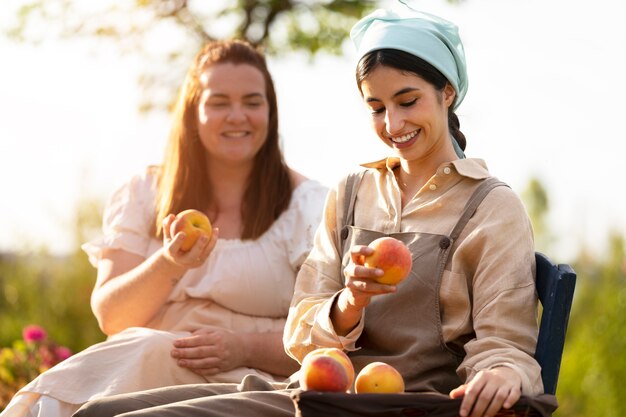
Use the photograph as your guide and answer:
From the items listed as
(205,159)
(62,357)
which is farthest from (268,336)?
(62,357)

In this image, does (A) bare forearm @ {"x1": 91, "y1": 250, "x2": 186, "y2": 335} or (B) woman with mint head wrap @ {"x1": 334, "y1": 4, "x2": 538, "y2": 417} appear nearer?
(B) woman with mint head wrap @ {"x1": 334, "y1": 4, "x2": 538, "y2": 417}

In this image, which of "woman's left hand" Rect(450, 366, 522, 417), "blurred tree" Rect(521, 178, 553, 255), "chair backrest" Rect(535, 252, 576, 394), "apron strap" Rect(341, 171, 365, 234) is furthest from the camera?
"blurred tree" Rect(521, 178, 553, 255)

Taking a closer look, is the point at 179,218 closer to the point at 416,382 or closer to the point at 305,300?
the point at 305,300

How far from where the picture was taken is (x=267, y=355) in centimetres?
395

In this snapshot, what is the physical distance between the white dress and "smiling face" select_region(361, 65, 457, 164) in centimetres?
124

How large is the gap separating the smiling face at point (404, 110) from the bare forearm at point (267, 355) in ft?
3.80

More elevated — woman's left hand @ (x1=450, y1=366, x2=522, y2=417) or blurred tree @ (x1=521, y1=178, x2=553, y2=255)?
blurred tree @ (x1=521, y1=178, x2=553, y2=255)

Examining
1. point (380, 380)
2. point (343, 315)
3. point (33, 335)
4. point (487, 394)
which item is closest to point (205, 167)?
point (33, 335)

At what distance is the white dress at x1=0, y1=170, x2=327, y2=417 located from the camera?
368 centimetres

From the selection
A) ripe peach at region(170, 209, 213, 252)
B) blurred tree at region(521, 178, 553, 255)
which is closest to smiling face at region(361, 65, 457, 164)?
ripe peach at region(170, 209, 213, 252)

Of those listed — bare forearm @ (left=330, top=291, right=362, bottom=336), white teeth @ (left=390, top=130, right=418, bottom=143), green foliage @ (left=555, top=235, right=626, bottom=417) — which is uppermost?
white teeth @ (left=390, top=130, right=418, bottom=143)

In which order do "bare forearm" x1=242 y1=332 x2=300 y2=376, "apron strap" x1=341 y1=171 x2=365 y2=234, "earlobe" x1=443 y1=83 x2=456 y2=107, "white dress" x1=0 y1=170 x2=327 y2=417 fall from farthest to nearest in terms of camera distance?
"bare forearm" x1=242 y1=332 x2=300 y2=376 < "white dress" x1=0 y1=170 x2=327 y2=417 < "apron strap" x1=341 y1=171 x2=365 y2=234 < "earlobe" x1=443 y1=83 x2=456 y2=107

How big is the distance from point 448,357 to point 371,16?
1.01m

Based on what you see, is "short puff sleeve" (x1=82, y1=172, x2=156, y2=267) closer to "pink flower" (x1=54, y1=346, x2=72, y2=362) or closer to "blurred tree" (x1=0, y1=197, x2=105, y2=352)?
"pink flower" (x1=54, y1=346, x2=72, y2=362)
